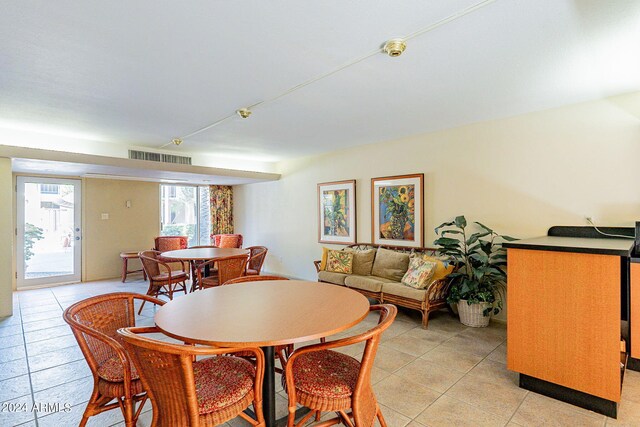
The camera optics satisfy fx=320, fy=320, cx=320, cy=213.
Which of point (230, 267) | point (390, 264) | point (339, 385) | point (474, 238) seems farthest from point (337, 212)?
point (339, 385)

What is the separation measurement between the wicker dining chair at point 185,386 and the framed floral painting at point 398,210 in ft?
11.6

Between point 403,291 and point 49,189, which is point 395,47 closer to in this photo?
point 403,291

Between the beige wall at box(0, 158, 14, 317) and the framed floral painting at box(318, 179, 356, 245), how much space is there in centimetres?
449

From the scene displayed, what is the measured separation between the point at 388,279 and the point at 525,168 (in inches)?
85.6

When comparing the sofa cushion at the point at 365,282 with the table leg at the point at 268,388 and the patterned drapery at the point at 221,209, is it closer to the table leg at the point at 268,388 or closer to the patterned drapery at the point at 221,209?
the table leg at the point at 268,388

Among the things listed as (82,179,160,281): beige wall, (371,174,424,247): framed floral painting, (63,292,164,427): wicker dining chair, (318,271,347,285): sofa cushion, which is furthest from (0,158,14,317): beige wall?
(371,174,424,247): framed floral painting

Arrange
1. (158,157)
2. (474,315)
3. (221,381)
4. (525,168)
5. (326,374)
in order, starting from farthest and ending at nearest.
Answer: (158,157)
(474,315)
(525,168)
(326,374)
(221,381)

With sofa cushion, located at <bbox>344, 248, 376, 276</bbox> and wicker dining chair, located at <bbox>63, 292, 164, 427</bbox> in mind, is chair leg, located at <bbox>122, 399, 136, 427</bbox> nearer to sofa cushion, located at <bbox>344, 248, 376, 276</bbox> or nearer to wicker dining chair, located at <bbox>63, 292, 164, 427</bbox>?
wicker dining chair, located at <bbox>63, 292, 164, 427</bbox>

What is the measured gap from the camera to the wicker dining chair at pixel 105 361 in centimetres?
165

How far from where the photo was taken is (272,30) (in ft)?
6.65

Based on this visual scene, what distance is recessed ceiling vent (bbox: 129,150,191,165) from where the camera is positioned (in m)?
5.28

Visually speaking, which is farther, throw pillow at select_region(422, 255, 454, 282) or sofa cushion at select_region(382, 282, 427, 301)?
throw pillow at select_region(422, 255, 454, 282)

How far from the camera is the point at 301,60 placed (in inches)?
95.9

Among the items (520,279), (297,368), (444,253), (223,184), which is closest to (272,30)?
(297,368)
